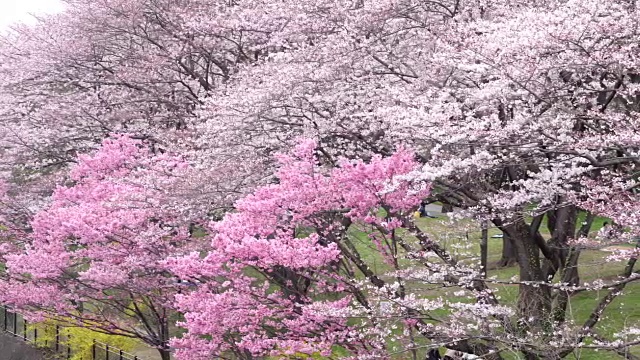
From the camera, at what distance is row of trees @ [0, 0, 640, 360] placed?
30.0 ft

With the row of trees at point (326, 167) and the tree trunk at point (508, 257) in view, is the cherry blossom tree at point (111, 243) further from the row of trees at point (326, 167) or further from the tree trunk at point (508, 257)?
the tree trunk at point (508, 257)

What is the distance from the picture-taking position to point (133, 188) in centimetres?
1378

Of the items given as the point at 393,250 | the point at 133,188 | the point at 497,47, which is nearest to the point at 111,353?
the point at 133,188

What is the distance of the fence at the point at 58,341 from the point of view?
615 inches

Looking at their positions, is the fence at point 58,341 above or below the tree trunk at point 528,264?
below

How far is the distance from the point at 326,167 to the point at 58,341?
888 centimetres

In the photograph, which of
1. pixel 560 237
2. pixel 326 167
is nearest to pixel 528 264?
pixel 560 237

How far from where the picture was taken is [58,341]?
58.4 feet

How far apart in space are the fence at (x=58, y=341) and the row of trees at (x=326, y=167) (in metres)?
0.87

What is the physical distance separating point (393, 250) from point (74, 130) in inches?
487

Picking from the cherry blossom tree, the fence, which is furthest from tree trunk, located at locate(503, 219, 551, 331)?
the fence

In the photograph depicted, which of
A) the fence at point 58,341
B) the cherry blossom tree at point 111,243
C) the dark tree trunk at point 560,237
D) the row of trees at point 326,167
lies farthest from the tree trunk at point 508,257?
the fence at point 58,341

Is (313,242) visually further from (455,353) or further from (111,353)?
(111,353)

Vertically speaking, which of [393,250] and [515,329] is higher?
[393,250]
